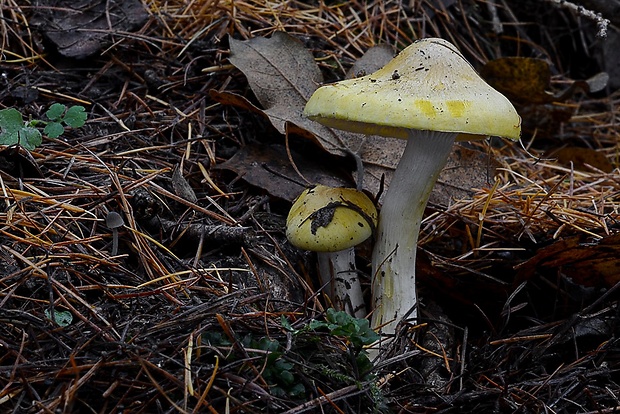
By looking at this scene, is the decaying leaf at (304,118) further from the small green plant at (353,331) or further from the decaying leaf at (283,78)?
the small green plant at (353,331)

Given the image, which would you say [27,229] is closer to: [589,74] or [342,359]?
[342,359]

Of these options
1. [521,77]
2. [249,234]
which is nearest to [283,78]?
[249,234]

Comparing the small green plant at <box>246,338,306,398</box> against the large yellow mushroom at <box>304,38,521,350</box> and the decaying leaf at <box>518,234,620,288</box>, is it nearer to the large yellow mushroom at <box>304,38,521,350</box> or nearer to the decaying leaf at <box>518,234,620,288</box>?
the large yellow mushroom at <box>304,38,521,350</box>

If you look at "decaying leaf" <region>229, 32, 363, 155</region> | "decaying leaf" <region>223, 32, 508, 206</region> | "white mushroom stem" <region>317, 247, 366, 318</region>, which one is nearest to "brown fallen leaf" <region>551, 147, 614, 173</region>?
"decaying leaf" <region>223, 32, 508, 206</region>

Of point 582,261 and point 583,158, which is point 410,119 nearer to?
point 582,261

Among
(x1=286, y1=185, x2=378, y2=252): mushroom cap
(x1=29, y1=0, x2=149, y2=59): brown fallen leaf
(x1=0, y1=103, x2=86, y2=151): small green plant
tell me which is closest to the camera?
(x1=286, y1=185, x2=378, y2=252): mushroom cap

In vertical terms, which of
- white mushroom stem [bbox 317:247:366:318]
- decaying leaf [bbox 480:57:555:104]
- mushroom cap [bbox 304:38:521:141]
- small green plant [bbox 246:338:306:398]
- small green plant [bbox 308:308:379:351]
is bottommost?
white mushroom stem [bbox 317:247:366:318]
